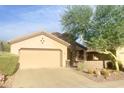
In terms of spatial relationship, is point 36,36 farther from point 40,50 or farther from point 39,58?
point 39,58

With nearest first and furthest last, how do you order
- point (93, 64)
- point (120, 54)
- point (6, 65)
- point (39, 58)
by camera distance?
point (6, 65) < point (93, 64) < point (39, 58) < point (120, 54)

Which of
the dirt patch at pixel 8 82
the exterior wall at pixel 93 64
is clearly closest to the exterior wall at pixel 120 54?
the exterior wall at pixel 93 64

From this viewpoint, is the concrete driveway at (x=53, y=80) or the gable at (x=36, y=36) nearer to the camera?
the concrete driveway at (x=53, y=80)

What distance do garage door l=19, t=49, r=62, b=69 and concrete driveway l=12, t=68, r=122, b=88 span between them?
3613 millimetres

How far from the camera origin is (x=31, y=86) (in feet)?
64.7

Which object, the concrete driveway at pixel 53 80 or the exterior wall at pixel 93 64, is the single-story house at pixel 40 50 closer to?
the exterior wall at pixel 93 64

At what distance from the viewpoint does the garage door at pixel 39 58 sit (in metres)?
29.4

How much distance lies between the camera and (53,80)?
22.4m

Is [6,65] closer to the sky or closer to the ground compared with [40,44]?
closer to the ground

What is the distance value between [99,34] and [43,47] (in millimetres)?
5804

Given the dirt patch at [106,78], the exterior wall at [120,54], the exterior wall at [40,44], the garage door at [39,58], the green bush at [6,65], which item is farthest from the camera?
the exterior wall at [120,54]

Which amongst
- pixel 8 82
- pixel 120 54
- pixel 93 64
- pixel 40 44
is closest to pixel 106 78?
pixel 93 64

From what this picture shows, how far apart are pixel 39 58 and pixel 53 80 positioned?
7698mm

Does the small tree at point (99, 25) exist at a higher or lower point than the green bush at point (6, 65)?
higher
